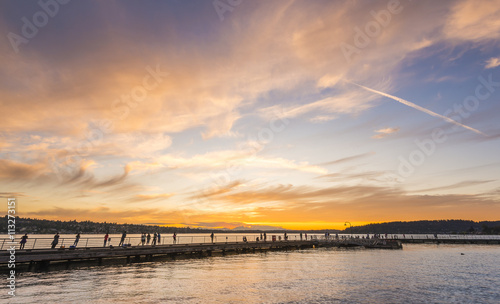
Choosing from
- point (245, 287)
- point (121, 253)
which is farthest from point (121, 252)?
point (245, 287)

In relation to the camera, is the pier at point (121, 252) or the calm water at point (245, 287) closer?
the calm water at point (245, 287)

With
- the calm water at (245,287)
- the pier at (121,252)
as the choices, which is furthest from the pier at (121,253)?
the calm water at (245,287)

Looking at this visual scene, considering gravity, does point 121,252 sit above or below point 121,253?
above

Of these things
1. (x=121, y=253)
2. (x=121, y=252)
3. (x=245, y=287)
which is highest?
(x=121, y=252)

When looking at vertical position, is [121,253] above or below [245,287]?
above

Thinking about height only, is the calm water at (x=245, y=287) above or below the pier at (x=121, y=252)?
below

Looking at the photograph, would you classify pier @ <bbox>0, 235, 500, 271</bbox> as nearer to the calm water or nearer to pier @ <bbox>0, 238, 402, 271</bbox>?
pier @ <bbox>0, 238, 402, 271</bbox>

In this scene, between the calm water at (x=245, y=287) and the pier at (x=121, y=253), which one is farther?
the pier at (x=121, y=253)

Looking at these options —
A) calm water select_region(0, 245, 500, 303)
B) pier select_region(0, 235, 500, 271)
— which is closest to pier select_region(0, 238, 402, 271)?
pier select_region(0, 235, 500, 271)

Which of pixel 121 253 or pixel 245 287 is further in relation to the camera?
pixel 121 253

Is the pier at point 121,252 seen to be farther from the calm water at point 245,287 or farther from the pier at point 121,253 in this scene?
the calm water at point 245,287

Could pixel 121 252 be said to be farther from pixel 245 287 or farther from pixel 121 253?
pixel 245 287

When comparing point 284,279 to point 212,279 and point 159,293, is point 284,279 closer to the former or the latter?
point 212,279

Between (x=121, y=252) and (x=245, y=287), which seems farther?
(x=121, y=252)
